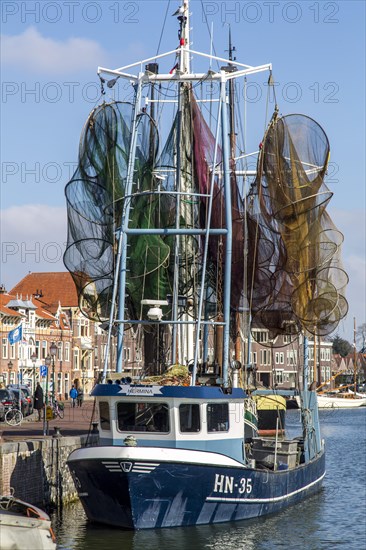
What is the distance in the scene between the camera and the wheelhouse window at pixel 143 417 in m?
27.9

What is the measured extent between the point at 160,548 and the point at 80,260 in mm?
12600

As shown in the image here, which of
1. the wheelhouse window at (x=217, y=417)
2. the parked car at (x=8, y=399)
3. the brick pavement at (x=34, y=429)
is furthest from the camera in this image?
the parked car at (x=8, y=399)

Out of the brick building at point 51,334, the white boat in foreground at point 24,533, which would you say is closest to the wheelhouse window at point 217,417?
the white boat in foreground at point 24,533

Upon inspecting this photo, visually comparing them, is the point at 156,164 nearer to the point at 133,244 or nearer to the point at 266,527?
the point at 133,244

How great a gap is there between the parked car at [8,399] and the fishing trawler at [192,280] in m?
12.1

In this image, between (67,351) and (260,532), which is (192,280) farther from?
(67,351)

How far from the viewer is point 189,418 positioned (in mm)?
27984

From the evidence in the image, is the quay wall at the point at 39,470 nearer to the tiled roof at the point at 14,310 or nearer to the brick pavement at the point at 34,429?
the brick pavement at the point at 34,429

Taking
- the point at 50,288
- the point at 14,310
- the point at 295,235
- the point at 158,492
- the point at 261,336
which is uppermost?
the point at 50,288

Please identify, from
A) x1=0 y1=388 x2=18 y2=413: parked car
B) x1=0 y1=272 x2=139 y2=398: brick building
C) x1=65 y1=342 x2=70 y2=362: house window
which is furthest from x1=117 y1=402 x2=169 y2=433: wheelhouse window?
x1=65 y1=342 x2=70 y2=362: house window

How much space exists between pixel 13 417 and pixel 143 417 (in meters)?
16.1

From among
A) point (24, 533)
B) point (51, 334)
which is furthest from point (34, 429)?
point (51, 334)

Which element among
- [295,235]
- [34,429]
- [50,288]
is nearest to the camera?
[295,235]

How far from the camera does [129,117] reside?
3728 cm
